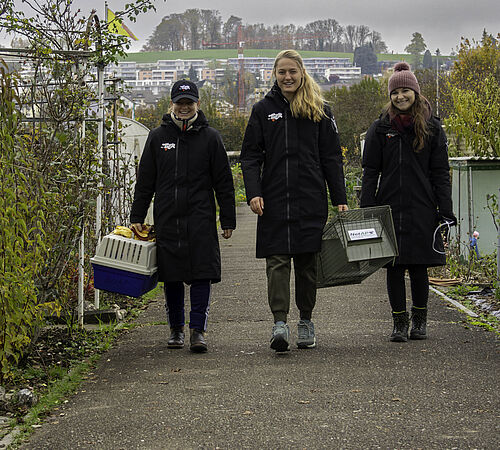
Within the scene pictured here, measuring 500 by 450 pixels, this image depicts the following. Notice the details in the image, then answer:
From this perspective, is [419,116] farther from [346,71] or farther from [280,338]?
[346,71]

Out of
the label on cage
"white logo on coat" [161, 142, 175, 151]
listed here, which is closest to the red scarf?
the label on cage

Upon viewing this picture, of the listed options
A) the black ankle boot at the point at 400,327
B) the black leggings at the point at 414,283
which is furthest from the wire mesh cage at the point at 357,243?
the black ankle boot at the point at 400,327

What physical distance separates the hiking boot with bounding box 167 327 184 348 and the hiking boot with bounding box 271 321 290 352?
2.78 ft

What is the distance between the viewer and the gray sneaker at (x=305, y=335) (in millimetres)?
6668

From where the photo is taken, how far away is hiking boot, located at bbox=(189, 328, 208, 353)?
6.63 metres

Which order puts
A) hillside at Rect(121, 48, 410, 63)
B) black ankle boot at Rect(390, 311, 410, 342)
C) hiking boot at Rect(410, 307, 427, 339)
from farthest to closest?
hillside at Rect(121, 48, 410, 63), hiking boot at Rect(410, 307, 427, 339), black ankle boot at Rect(390, 311, 410, 342)

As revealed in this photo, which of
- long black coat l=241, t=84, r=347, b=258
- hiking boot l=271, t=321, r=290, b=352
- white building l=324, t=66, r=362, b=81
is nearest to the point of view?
hiking boot l=271, t=321, r=290, b=352

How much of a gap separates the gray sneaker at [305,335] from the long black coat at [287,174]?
1.78 ft

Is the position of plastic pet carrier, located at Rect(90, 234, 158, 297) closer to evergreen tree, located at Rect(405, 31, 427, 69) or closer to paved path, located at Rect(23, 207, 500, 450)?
paved path, located at Rect(23, 207, 500, 450)

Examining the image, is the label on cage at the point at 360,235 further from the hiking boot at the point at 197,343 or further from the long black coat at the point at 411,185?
the hiking boot at the point at 197,343

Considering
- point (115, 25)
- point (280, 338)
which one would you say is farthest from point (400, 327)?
point (115, 25)

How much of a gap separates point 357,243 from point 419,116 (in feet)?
3.36

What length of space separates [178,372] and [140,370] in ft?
0.94

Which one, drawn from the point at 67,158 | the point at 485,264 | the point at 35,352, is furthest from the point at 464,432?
the point at 485,264
